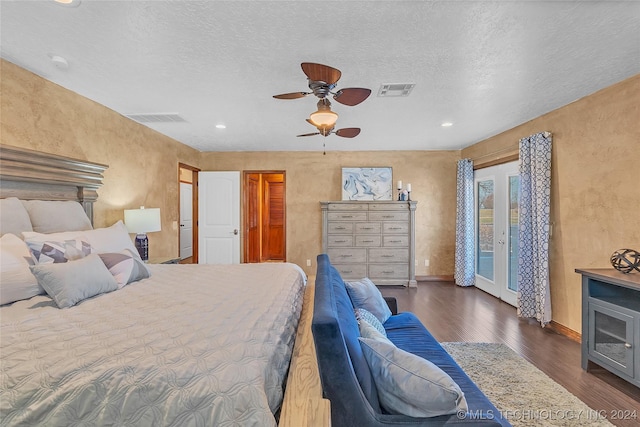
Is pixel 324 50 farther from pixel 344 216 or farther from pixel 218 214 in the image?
pixel 218 214

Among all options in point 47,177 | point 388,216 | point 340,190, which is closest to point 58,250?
point 47,177

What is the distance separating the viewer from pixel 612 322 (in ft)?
7.75

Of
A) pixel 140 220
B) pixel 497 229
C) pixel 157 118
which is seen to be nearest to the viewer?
pixel 140 220

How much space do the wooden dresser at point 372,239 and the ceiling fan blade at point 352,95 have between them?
328cm

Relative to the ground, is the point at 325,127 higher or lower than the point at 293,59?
lower

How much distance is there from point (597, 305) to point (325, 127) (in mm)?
2671

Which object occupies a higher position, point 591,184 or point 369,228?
point 591,184

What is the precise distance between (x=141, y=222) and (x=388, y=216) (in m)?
3.83

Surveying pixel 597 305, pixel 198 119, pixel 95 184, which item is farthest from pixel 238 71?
pixel 597 305

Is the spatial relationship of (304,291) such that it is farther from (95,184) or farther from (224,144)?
(224,144)

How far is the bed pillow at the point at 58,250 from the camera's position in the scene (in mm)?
1988

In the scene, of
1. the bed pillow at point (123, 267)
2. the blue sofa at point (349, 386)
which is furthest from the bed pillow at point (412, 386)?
the bed pillow at point (123, 267)

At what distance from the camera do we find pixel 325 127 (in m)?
2.65

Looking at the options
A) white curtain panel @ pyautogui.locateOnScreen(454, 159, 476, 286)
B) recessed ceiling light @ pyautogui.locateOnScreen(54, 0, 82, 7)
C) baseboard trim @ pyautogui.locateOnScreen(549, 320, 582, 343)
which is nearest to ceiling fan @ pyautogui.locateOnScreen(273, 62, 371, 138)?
recessed ceiling light @ pyautogui.locateOnScreen(54, 0, 82, 7)
